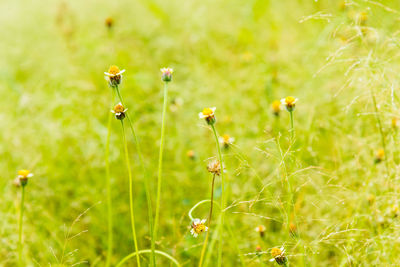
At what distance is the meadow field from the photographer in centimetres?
98

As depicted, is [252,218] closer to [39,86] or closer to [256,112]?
[256,112]

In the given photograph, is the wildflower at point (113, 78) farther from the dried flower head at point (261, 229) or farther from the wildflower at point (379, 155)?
the wildflower at point (379, 155)

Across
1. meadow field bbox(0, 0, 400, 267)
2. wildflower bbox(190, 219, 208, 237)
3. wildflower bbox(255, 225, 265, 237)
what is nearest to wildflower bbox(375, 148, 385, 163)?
meadow field bbox(0, 0, 400, 267)

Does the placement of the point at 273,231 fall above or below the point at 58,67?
below

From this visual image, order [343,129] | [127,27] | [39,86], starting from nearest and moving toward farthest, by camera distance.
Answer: [343,129], [39,86], [127,27]

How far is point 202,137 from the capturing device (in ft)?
5.62

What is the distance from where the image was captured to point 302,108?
5.46 ft

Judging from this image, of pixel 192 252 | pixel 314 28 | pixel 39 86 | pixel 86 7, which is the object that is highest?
pixel 86 7

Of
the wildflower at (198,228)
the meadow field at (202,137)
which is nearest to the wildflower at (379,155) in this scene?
the meadow field at (202,137)

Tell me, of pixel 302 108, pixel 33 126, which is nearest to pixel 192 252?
pixel 302 108

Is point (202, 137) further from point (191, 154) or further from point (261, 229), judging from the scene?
point (261, 229)

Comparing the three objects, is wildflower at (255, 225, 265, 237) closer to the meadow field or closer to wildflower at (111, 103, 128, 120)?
the meadow field

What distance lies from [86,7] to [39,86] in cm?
118

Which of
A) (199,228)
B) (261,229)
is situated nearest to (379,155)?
(261,229)
